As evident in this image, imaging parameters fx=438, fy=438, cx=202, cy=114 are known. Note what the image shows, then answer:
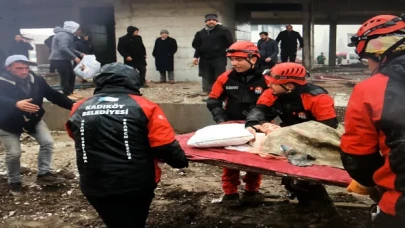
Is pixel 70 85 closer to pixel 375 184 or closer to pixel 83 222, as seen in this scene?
pixel 83 222

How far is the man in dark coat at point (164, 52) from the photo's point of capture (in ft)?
39.5

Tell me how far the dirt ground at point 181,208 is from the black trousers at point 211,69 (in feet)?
11.1

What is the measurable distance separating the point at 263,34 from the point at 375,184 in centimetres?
1047

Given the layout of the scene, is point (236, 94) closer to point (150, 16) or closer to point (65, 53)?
point (65, 53)

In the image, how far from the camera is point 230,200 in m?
4.82

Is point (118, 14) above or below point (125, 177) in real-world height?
above

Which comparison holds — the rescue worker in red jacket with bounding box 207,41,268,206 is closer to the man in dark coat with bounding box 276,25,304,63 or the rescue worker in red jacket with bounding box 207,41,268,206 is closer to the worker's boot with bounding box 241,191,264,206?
the worker's boot with bounding box 241,191,264,206

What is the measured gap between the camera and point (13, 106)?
16.6 feet

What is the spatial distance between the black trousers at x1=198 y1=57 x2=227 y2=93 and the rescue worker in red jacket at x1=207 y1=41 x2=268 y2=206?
426 centimetres

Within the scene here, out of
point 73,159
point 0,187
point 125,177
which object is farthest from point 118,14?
point 125,177

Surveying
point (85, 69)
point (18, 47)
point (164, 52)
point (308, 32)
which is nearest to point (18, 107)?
point (85, 69)

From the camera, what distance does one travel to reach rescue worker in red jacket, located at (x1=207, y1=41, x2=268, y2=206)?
4.61m

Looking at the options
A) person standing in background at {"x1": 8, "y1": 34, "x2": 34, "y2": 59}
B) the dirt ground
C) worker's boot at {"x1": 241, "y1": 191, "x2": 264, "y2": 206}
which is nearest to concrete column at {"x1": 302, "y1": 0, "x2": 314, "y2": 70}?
person standing in background at {"x1": 8, "y1": 34, "x2": 34, "y2": 59}

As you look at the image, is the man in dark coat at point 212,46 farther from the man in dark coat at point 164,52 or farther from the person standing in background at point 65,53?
the man in dark coat at point 164,52
